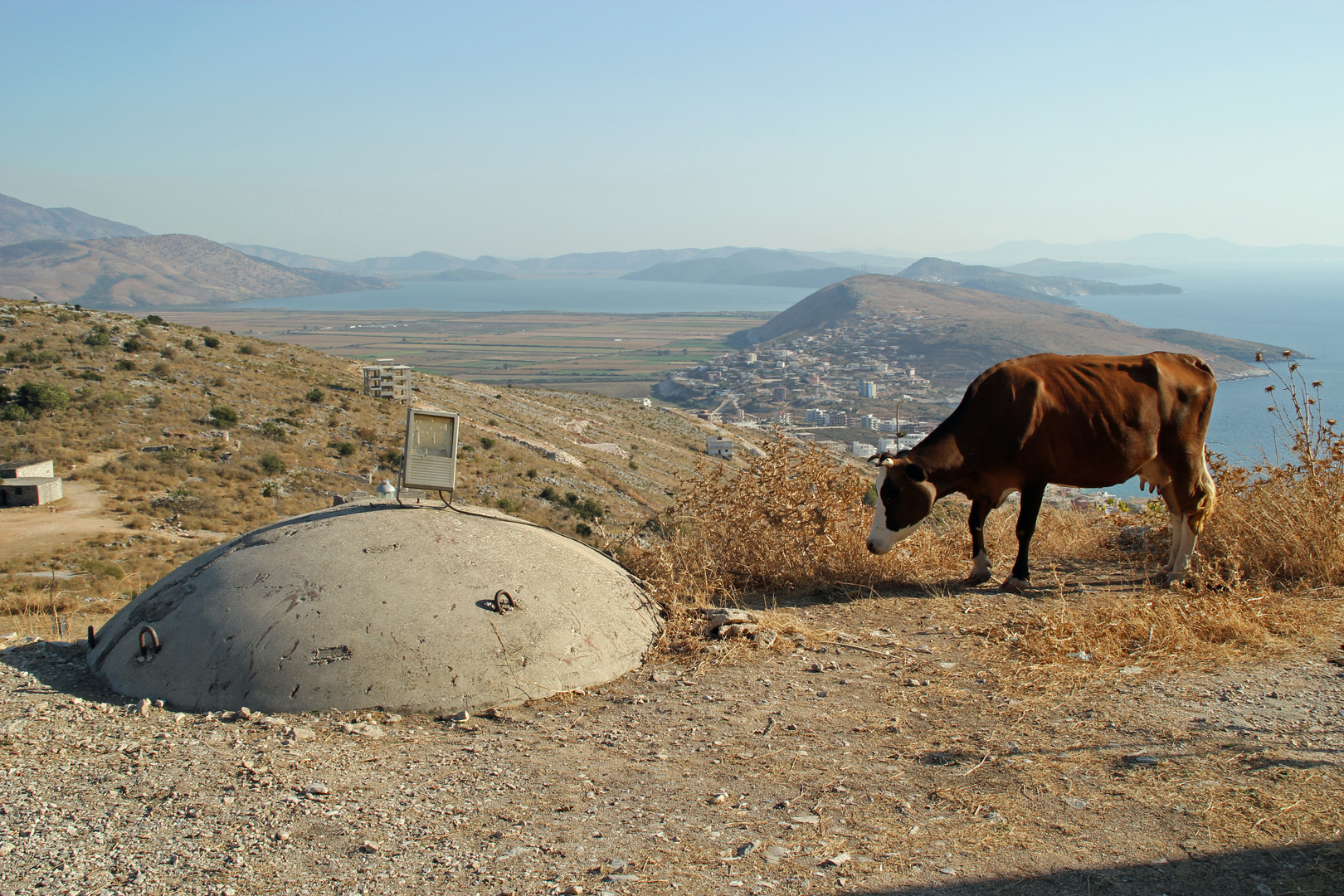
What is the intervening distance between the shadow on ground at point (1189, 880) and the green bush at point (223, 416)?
40.9 m

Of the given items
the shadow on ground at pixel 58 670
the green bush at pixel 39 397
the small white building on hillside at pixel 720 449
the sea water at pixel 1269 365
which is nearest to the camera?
the shadow on ground at pixel 58 670

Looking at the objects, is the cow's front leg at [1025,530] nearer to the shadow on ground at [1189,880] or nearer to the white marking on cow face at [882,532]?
the white marking on cow face at [882,532]

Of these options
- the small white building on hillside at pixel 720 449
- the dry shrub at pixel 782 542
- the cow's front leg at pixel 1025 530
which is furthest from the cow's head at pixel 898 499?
the small white building on hillside at pixel 720 449

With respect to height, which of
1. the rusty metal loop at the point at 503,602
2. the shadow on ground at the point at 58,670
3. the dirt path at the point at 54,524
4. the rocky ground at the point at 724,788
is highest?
the rusty metal loop at the point at 503,602

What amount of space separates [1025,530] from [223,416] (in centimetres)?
3865

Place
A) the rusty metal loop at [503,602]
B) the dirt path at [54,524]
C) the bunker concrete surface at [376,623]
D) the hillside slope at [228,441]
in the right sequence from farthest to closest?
the hillside slope at [228,441] → the dirt path at [54,524] → the rusty metal loop at [503,602] → the bunker concrete surface at [376,623]

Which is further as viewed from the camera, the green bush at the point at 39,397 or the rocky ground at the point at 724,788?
the green bush at the point at 39,397

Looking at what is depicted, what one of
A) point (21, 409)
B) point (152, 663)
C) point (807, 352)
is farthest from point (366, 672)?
point (807, 352)

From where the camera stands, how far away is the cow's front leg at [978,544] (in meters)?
7.56

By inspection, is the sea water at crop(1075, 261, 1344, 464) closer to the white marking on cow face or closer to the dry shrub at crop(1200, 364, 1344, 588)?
the dry shrub at crop(1200, 364, 1344, 588)

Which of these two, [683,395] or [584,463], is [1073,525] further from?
[683,395]

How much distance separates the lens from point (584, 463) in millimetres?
46719

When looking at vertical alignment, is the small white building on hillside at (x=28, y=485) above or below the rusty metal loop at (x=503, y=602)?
below

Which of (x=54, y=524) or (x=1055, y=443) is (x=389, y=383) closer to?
(x=54, y=524)
